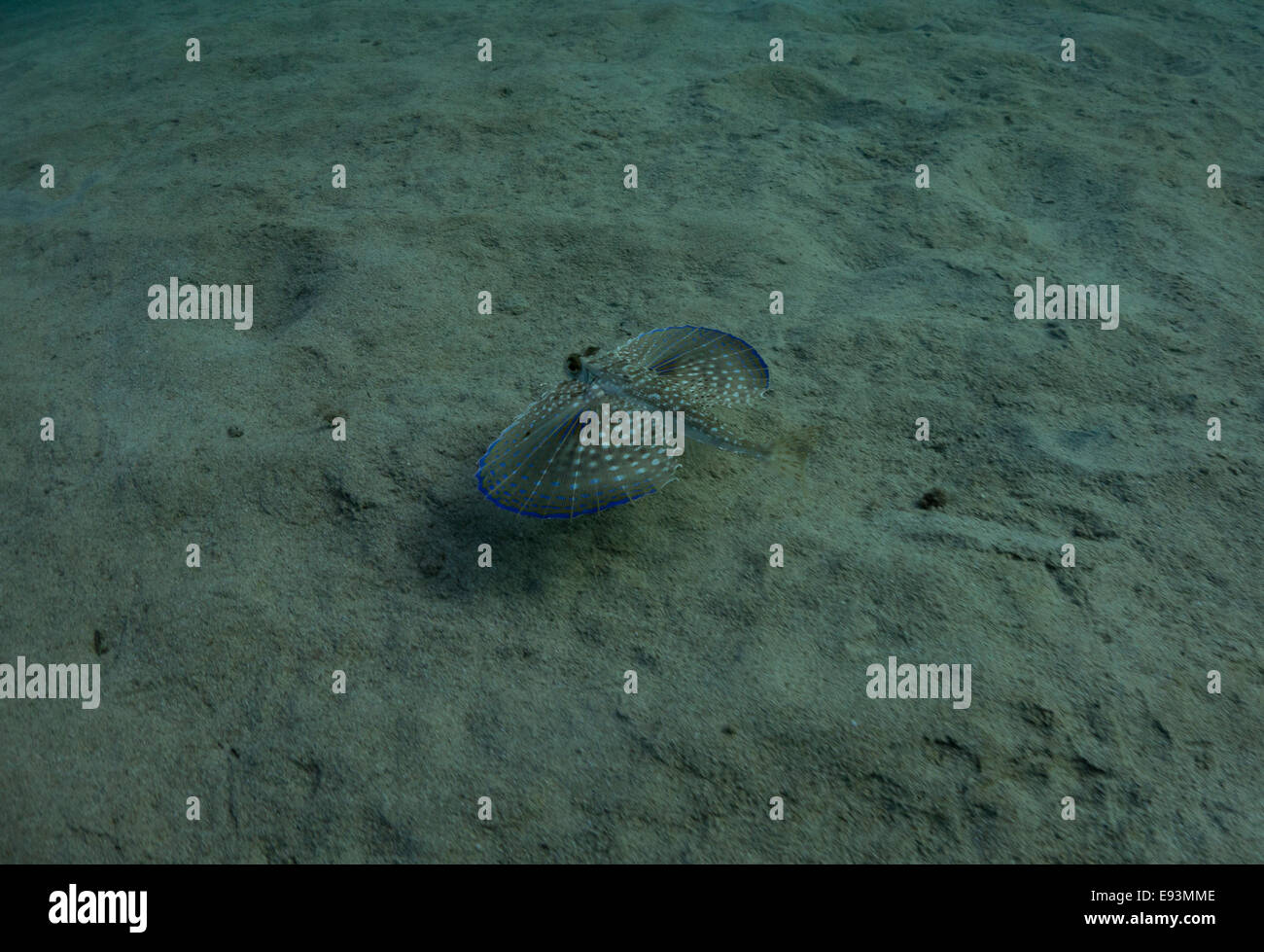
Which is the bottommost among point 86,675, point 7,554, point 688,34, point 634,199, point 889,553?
point 86,675

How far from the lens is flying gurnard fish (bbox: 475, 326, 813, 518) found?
9.93ft

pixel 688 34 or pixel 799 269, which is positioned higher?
pixel 688 34

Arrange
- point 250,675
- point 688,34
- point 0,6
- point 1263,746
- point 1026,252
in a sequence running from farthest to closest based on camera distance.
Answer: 1. point 0,6
2. point 688,34
3. point 1026,252
4. point 250,675
5. point 1263,746

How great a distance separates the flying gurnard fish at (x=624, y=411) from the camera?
303cm

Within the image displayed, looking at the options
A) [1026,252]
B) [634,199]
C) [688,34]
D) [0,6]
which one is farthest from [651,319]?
[0,6]

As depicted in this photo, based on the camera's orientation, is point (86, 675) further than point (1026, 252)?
No

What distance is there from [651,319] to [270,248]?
103 inches

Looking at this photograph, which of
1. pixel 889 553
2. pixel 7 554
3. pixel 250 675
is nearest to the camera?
pixel 250 675

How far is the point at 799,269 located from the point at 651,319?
3.39 ft

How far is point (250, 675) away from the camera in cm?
289

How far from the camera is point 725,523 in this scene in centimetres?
331

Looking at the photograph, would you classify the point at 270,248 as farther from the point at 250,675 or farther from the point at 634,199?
the point at 250,675

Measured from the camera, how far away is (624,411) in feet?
10.4
